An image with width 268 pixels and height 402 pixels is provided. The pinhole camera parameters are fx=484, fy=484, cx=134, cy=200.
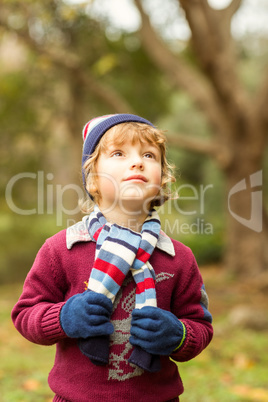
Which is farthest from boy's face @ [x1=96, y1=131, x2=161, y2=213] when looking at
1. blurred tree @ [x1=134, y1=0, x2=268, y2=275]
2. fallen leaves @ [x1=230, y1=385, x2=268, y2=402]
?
blurred tree @ [x1=134, y1=0, x2=268, y2=275]

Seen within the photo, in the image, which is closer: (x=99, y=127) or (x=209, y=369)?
(x=99, y=127)

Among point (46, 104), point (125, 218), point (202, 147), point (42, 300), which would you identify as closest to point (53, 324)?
point (42, 300)

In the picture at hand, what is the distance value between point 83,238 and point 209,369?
10.4ft

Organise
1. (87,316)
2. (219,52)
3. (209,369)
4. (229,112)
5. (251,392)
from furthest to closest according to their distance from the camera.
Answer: (229,112) < (219,52) < (209,369) < (251,392) < (87,316)

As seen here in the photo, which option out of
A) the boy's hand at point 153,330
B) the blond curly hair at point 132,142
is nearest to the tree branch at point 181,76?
the blond curly hair at point 132,142

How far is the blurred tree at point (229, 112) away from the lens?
24.5ft

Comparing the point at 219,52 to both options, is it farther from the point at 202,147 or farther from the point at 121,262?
the point at 121,262

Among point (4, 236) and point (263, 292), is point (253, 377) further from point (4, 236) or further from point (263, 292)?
point (4, 236)

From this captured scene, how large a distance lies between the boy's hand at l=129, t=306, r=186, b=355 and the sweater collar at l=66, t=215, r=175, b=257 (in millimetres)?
254

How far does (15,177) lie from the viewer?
438 inches

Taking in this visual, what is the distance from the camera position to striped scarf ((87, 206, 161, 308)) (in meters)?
1.57

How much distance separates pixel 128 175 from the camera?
166cm

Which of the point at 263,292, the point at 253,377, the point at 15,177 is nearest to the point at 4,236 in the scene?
the point at 15,177

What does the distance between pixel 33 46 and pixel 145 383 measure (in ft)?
24.4
